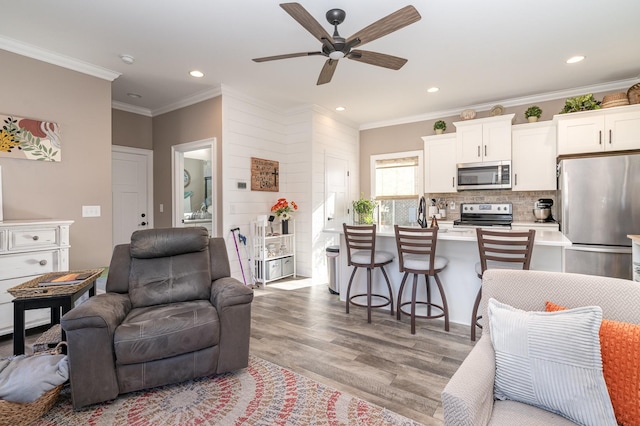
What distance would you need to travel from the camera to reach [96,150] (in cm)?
364

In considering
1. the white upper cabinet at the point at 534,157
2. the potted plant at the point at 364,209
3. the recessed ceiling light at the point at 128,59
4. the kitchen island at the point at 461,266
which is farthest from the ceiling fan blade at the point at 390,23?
the potted plant at the point at 364,209

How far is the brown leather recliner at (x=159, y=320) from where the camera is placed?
1.78 metres

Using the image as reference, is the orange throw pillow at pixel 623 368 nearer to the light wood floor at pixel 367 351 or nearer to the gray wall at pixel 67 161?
the light wood floor at pixel 367 351

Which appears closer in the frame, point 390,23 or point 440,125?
point 390,23

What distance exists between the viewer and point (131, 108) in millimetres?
4984

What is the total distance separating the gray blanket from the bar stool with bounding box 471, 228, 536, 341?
119 inches

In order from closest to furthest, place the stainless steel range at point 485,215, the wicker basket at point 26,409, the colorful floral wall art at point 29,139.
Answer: the wicker basket at point 26,409 → the colorful floral wall art at point 29,139 → the stainless steel range at point 485,215

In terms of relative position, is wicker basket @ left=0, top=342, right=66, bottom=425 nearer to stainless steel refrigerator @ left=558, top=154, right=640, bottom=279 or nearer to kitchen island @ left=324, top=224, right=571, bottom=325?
kitchen island @ left=324, top=224, right=571, bottom=325

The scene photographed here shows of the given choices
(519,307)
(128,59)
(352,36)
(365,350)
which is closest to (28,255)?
(128,59)

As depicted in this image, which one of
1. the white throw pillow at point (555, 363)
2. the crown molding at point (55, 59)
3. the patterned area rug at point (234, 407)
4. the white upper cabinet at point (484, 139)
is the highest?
the crown molding at point (55, 59)

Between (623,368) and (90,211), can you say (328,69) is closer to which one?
(623,368)

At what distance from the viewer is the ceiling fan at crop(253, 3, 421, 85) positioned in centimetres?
198

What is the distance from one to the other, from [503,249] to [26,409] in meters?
3.30

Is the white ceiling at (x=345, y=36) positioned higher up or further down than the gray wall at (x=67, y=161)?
higher up
